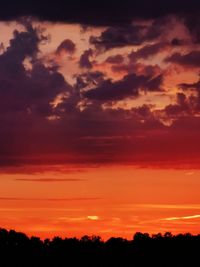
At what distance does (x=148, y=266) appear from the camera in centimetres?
16750

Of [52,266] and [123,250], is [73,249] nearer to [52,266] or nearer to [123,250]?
[123,250]

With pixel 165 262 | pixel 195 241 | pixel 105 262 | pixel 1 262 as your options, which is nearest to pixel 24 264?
pixel 1 262

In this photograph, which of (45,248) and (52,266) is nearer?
(52,266)

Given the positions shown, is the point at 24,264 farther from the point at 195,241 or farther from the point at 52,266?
→ the point at 195,241

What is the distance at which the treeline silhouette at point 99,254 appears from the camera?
16844 cm

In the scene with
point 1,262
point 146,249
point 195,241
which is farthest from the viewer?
point 195,241

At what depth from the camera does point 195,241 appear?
7756 inches

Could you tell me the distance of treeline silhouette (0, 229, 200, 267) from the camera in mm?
168438

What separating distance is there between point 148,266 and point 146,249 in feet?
55.5

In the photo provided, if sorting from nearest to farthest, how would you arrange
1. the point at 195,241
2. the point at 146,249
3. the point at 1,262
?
the point at 1,262
the point at 146,249
the point at 195,241

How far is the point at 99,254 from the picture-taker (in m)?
183

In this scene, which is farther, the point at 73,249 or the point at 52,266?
the point at 73,249

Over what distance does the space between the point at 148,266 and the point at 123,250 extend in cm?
2056

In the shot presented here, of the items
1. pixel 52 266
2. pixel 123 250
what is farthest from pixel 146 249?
pixel 52 266
